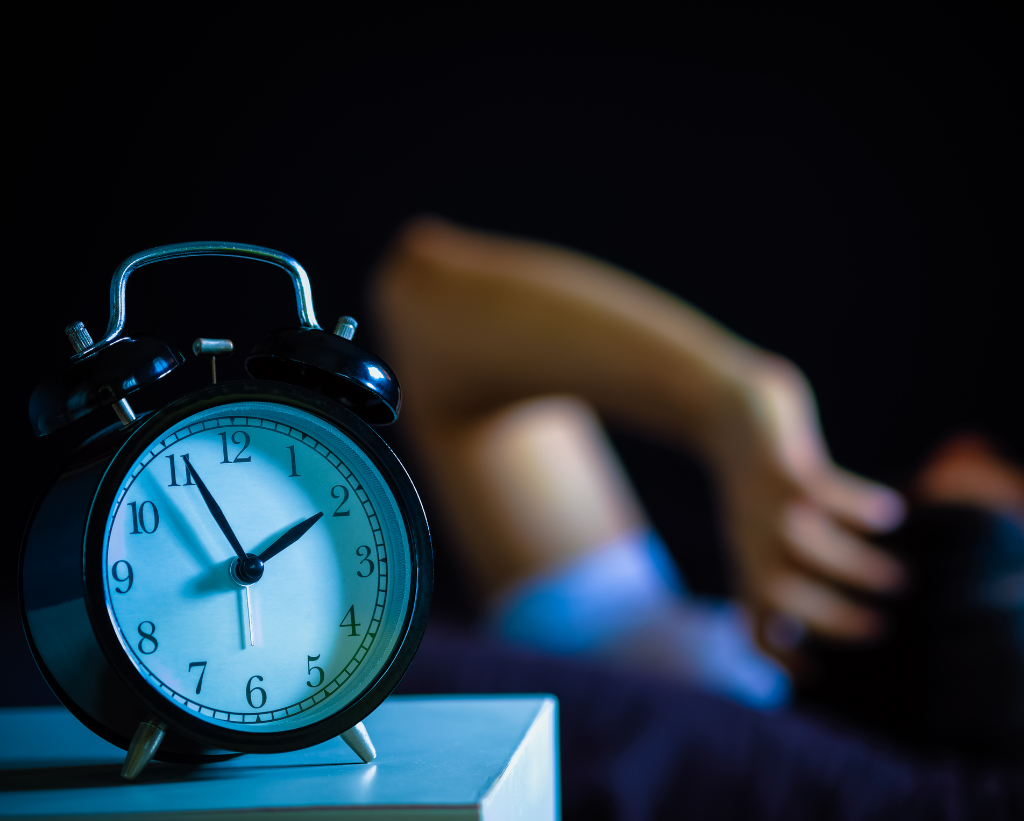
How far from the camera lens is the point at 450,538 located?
2365mm

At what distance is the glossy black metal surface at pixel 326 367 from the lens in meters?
0.52

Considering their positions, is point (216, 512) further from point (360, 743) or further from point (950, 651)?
point (950, 651)

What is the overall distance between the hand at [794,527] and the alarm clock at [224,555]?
35.8 inches

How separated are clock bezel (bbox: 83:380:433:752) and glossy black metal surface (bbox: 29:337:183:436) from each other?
29mm

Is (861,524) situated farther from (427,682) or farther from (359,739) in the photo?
(359,739)

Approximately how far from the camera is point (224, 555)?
1.67 feet

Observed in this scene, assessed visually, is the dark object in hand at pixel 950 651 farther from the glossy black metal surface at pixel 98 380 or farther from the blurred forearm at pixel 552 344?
the glossy black metal surface at pixel 98 380

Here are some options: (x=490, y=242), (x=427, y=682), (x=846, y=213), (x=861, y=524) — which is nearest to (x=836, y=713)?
(x=861, y=524)

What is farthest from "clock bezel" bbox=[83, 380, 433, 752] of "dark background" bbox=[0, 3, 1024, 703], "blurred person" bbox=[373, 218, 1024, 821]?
"dark background" bbox=[0, 3, 1024, 703]

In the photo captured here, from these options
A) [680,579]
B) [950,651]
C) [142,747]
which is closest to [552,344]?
[950,651]

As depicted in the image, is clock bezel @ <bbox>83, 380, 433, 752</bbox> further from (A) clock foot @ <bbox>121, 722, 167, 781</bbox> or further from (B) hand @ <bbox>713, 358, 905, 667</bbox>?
(B) hand @ <bbox>713, 358, 905, 667</bbox>

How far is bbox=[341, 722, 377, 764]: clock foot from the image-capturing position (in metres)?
0.52

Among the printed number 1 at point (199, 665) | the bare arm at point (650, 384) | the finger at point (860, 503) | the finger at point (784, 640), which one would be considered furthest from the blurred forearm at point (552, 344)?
the printed number 1 at point (199, 665)

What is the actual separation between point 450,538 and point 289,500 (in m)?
1.86
